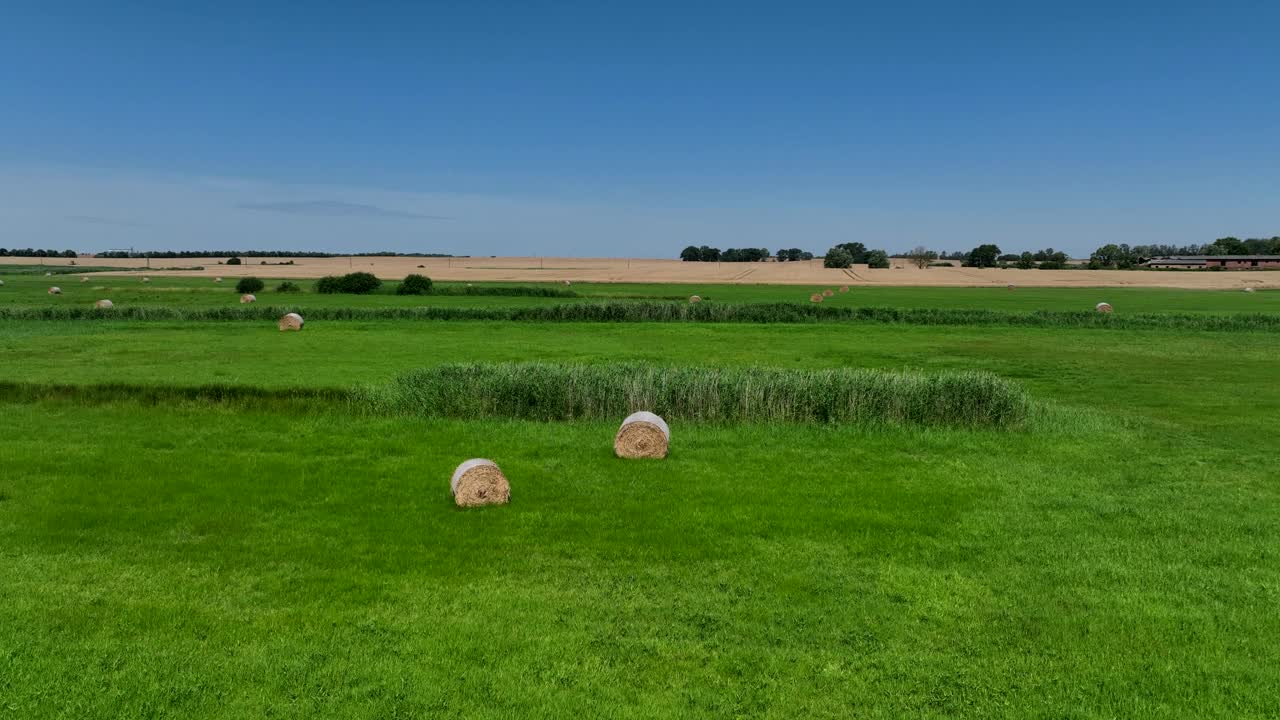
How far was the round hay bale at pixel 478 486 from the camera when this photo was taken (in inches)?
531

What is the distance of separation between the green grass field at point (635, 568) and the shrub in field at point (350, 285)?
5912 centimetres

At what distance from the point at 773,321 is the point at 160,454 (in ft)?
141

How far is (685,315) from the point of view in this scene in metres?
56.3

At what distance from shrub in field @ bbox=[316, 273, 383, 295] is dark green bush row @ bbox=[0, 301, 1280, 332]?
2249cm

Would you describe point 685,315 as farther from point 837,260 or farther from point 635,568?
point 837,260

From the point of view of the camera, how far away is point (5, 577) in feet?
33.7

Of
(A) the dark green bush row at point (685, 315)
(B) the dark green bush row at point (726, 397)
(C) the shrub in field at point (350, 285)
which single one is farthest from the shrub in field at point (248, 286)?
(B) the dark green bush row at point (726, 397)

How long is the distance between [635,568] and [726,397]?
445 inches

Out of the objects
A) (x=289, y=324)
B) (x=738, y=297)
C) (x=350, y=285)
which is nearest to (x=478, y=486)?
(x=289, y=324)

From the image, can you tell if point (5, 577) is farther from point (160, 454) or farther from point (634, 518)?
point (634, 518)

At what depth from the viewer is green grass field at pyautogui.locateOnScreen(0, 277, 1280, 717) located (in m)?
7.98

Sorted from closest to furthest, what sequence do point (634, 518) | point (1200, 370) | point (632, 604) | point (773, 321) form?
point (632, 604), point (634, 518), point (1200, 370), point (773, 321)

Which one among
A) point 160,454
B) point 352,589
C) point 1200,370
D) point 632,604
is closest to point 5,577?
point 352,589

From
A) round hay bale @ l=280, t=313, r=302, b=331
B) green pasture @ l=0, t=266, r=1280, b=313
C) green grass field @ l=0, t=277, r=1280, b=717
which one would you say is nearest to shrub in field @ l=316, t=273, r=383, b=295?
green pasture @ l=0, t=266, r=1280, b=313
